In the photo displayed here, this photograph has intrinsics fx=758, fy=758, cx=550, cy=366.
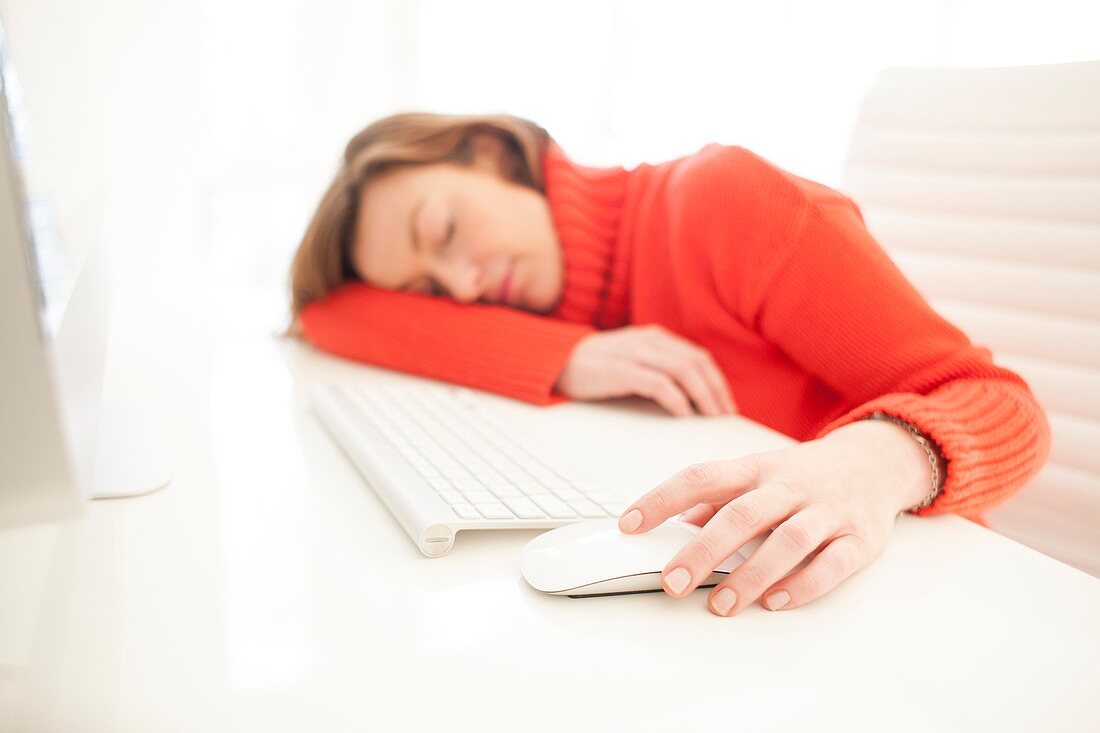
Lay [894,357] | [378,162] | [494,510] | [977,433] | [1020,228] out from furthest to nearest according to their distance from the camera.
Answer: [378,162], [1020,228], [894,357], [977,433], [494,510]

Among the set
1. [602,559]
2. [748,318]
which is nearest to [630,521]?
[602,559]

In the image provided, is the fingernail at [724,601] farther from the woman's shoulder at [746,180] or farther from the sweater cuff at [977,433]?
the woman's shoulder at [746,180]

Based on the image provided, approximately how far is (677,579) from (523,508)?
0.12 m

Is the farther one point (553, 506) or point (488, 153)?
point (488, 153)

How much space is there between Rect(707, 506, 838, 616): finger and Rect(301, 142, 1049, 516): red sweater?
16 centimetres

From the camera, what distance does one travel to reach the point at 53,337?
0.28 m

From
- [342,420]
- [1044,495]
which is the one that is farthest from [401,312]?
[1044,495]

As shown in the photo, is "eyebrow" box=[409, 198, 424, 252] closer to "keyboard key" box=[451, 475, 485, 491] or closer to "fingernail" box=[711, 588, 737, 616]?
"keyboard key" box=[451, 475, 485, 491]

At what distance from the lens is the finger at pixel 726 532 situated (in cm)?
38

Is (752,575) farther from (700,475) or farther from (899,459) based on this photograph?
(899,459)

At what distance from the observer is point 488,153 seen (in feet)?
3.58

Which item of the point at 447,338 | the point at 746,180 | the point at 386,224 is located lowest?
the point at 447,338

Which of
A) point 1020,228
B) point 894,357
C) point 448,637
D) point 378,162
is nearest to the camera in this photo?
point 448,637

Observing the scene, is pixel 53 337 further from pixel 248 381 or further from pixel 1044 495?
pixel 1044 495
